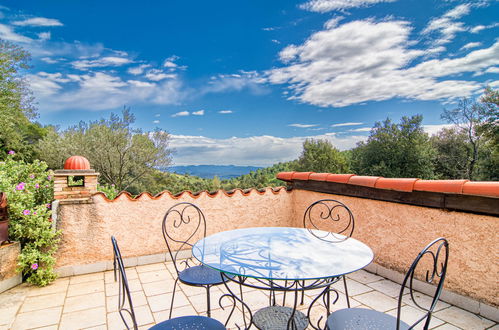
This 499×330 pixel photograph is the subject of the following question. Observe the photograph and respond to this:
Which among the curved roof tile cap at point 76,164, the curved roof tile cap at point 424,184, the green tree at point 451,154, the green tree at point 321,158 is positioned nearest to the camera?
the curved roof tile cap at point 424,184

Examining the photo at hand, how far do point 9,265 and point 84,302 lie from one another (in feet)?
2.91

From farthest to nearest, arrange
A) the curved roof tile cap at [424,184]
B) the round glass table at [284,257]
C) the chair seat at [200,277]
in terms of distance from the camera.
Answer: the curved roof tile cap at [424,184]
the chair seat at [200,277]
the round glass table at [284,257]

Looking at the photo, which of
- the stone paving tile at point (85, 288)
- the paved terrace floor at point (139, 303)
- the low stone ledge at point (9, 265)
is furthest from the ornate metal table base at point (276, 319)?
the low stone ledge at point (9, 265)

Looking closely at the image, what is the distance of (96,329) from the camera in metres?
2.09

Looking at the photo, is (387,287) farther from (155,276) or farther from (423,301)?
(155,276)

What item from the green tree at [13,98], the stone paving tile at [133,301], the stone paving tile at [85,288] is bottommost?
the stone paving tile at [133,301]

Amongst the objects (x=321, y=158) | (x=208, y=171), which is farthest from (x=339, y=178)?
(x=321, y=158)

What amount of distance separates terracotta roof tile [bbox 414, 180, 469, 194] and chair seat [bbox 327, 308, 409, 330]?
1.36m

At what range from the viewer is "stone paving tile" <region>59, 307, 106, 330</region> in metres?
2.14

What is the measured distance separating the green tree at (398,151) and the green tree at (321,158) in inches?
77.7

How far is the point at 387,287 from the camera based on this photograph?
2773 mm

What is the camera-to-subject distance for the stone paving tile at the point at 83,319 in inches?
84.3

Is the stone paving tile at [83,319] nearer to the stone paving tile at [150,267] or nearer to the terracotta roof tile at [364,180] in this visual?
the stone paving tile at [150,267]

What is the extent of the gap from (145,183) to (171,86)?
32.1 feet
